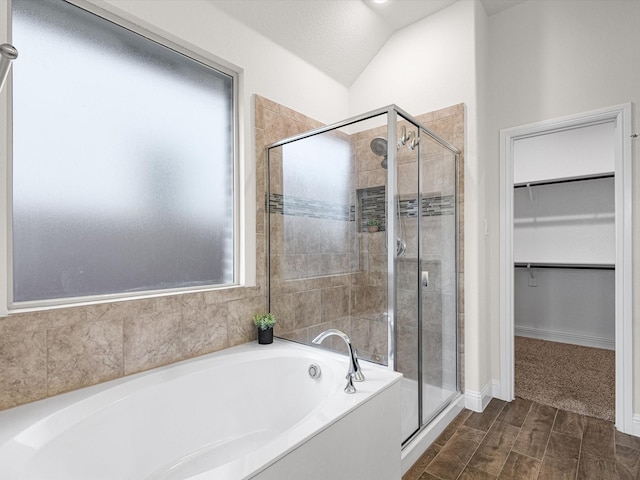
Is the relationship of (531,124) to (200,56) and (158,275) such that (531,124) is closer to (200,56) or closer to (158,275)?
(200,56)

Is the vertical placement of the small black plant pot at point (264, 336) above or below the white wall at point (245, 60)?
below

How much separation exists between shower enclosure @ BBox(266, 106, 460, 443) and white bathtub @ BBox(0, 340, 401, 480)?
292 mm

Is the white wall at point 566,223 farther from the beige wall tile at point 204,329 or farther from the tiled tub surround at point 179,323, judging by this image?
the beige wall tile at point 204,329

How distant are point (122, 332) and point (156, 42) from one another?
155 centimetres

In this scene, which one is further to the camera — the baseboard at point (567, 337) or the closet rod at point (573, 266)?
the baseboard at point (567, 337)

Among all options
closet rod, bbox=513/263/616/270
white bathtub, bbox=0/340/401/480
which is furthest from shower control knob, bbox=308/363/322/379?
closet rod, bbox=513/263/616/270

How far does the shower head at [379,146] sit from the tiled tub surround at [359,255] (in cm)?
3

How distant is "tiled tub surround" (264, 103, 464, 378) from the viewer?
193cm

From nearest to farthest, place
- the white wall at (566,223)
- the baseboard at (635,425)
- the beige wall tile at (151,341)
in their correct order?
the beige wall tile at (151,341) < the baseboard at (635,425) < the white wall at (566,223)

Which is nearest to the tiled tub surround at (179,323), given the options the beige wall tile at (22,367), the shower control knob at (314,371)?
the beige wall tile at (22,367)

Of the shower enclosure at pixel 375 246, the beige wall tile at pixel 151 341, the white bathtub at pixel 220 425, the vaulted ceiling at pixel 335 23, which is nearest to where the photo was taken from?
the white bathtub at pixel 220 425

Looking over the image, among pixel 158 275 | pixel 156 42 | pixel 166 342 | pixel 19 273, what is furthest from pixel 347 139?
pixel 19 273

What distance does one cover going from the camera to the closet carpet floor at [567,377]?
248 centimetres

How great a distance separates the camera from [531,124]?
248 cm
